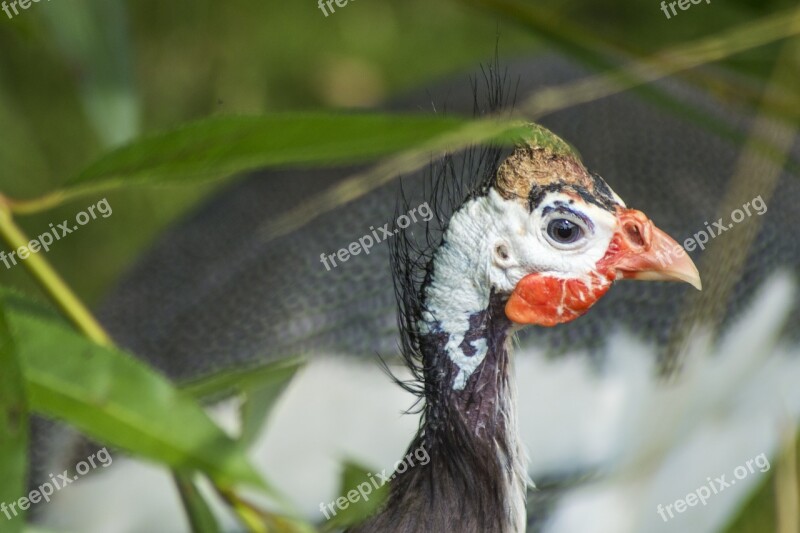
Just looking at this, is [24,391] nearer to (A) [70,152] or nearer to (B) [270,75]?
(A) [70,152]

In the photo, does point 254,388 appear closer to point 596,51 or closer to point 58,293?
point 58,293

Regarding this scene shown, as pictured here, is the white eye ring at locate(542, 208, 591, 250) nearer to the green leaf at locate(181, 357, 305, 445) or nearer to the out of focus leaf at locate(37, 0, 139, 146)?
the green leaf at locate(181, 357, 305, 445)

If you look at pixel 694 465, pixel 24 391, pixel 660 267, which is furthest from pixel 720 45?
pixel 24 391

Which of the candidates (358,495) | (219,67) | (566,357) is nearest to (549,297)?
(358,495)

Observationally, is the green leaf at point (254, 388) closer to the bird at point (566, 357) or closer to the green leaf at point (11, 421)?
the green leaf at point (11, 421)

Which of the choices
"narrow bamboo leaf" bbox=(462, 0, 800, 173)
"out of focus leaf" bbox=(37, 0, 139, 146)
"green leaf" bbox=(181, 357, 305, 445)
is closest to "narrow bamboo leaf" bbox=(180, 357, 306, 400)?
"green leaf" bbox=(181, 357, 305, 445)

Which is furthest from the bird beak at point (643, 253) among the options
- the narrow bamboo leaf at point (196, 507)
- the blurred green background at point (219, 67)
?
the blurred green background at point (219, 67)
